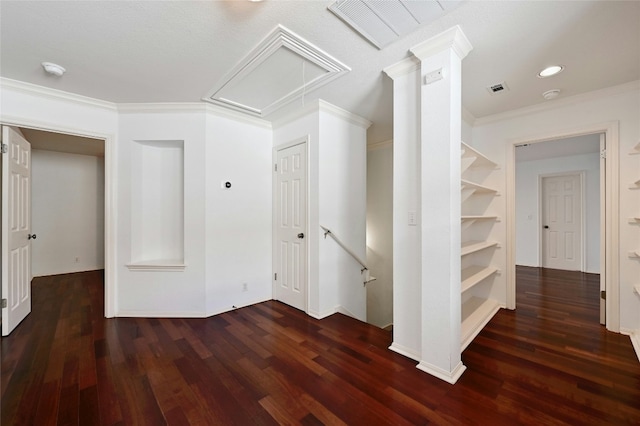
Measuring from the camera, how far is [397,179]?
7.16ft

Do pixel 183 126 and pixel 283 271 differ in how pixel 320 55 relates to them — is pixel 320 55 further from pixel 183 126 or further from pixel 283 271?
pixel 283 271

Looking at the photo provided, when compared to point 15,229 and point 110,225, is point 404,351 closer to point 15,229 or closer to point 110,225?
point 110,225

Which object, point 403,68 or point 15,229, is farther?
point 15,229

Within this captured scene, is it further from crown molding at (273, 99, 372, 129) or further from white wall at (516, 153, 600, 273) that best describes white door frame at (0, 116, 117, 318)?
white wall at (516, 153, 600, 273)

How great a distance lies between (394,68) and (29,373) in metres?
3.70

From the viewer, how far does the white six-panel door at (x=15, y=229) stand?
8.24 feet

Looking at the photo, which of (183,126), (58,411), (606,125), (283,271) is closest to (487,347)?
(283,271)

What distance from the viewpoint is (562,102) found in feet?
8.89

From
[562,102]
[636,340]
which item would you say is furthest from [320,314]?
[562,102]

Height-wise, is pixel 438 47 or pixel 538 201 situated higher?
pixel 438 47

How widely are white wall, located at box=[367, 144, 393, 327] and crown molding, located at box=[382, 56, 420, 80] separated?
6.96ft

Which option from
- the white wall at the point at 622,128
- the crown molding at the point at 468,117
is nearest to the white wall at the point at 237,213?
the crown molding at the point at 468,117

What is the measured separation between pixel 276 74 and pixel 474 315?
3.20 metres

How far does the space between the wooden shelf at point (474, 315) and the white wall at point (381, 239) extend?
4.16ft
